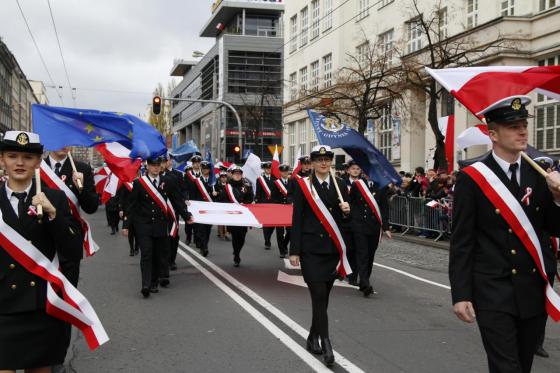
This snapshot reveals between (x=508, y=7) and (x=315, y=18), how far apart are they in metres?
A: 22.0

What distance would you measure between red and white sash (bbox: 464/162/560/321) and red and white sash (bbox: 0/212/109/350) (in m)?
2.49

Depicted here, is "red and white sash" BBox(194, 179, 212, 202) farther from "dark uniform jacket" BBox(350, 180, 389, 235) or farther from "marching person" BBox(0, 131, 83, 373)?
"marching person" BBox(0, 131, 83, 373)

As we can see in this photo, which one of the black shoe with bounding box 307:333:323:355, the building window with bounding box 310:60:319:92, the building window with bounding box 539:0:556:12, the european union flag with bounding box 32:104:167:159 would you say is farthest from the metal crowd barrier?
the building window with bounding box 310:60:319:92

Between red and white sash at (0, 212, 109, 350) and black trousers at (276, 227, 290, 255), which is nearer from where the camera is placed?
red and white sash at (0, 212, 109, 350)

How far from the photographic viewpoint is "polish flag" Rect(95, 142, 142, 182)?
28.7 ft

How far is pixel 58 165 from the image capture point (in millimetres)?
6695

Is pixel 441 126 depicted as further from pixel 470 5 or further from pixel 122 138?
pixel 122 138

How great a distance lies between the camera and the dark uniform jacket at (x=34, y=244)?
3.49 m

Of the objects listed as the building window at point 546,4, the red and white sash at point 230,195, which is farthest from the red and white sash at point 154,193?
the building window at point 546,4

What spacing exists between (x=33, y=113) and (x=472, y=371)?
542 centimetres

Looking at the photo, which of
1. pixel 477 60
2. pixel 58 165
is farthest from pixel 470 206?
pixel 477 60

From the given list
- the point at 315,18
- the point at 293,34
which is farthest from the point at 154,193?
the point at 293,34

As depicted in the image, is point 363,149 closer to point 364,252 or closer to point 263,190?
point 364,252

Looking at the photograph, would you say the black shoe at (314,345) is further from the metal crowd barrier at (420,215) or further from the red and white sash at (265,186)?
the metal crowd barrier at (420,215)
